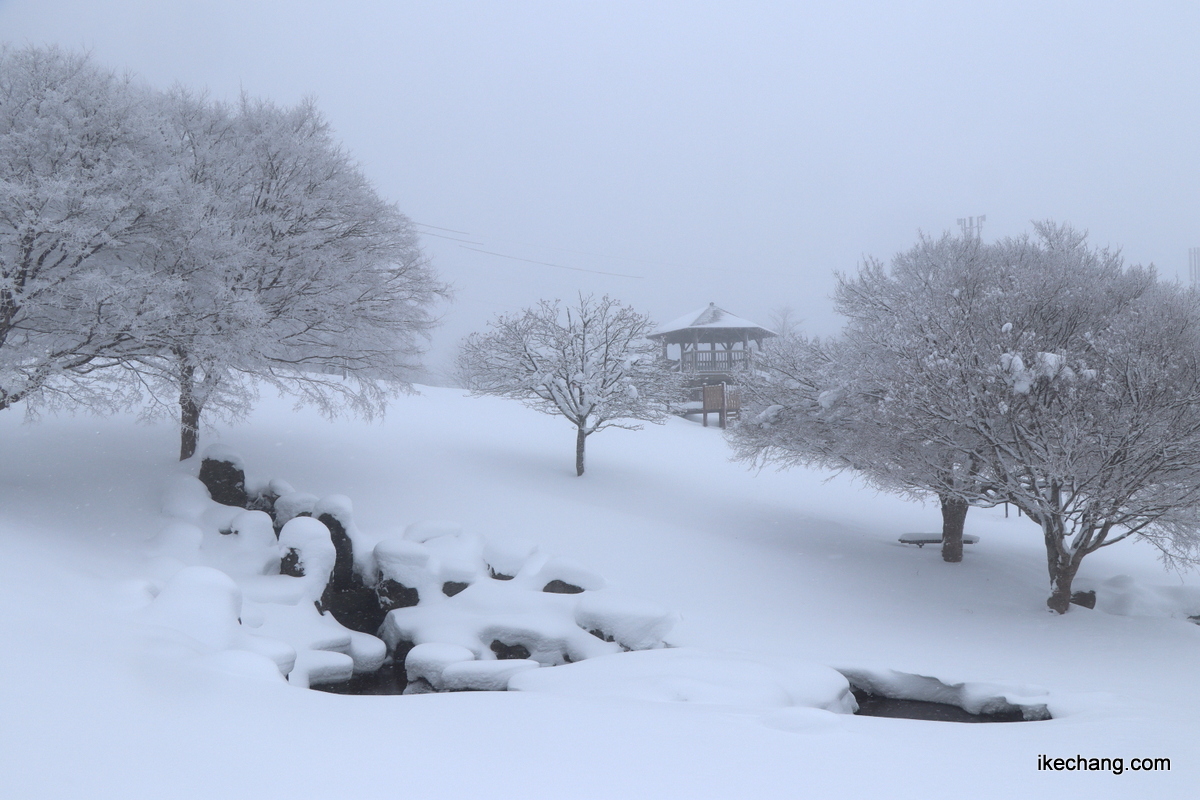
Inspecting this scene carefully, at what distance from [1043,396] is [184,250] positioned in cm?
1433

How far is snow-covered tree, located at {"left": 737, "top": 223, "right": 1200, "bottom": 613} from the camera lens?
11.0 metres

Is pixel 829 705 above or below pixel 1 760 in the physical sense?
below

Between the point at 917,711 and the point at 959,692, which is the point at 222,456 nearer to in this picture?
the point at 917,711

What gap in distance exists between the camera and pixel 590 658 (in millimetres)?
9508

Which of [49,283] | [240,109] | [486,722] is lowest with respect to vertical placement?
[486,722]

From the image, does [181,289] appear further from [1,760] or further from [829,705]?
[829,705]

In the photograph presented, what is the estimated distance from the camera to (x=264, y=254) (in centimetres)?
1363

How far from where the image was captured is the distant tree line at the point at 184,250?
428 inches

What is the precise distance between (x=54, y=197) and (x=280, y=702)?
8764 mm

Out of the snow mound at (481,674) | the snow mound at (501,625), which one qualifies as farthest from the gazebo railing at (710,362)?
the snow mound at (481,674)

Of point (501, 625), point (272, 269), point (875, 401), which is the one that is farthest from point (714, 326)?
point (501, 625)

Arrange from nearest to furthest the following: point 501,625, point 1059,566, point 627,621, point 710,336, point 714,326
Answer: point 627,621 → point 501,625 → point 1059,566 → point 714,326 → point 710,336

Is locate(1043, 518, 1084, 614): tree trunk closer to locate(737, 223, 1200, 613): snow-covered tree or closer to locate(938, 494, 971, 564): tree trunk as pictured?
locate(737, 223, 1200, 613): snow-covered tree

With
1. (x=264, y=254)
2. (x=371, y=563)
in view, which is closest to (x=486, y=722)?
(x=371, y=563)
